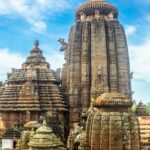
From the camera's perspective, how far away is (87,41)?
43.2 meters

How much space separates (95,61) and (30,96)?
358 inches

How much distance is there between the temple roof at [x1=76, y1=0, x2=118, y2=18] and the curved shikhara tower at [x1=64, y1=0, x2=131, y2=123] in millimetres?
129

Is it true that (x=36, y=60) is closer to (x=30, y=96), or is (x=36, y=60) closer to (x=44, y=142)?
(x=30, y=96)

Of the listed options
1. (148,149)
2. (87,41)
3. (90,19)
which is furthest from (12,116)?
(148,149)

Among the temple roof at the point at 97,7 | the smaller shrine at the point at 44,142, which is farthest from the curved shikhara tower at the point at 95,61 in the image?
the smaller shrine at the point at 44,142

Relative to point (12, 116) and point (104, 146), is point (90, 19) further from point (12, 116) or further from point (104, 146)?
point (104, 146)

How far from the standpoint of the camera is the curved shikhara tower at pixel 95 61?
42.0m

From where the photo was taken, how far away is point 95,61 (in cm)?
4216

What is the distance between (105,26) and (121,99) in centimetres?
2415

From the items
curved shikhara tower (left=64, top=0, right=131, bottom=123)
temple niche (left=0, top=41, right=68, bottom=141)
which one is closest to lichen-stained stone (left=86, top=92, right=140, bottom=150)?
curved shikhara tower (left=64, top=0, right=131, bottom=123)

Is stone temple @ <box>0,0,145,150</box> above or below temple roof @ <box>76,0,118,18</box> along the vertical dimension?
below

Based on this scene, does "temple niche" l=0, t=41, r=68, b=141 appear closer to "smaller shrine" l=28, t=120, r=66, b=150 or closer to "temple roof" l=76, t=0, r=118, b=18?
"temple roof" l=76, t=0, r=118, b=18

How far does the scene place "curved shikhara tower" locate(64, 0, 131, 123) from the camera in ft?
138

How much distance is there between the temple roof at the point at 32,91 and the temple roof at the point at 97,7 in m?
9.27
